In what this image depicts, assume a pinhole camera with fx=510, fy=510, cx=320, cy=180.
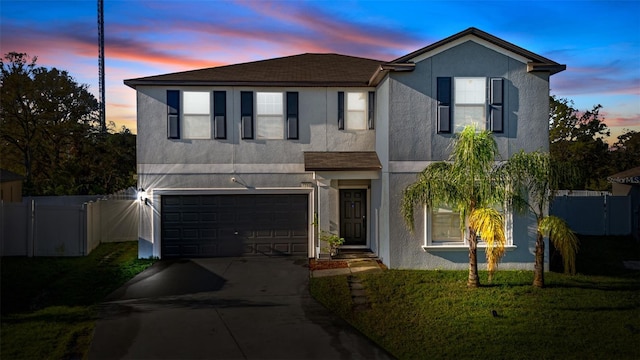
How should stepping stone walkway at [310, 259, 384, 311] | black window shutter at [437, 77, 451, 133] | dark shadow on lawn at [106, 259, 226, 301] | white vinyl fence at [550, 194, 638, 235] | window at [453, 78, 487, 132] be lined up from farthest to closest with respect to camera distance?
1. white vinyl fence at [550, 194, 638, 235]
2. window at [453, 78, 487, 132]
3. black window shutter at [437, 77, 451, 133]
4. dark shadow on lawn at [106, 259, 226, 301]
5. stepping stone walkway at [310, 259, 384, 311]

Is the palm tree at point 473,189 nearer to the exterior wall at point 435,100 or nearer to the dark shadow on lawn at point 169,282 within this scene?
the exterior wall at point 435,100

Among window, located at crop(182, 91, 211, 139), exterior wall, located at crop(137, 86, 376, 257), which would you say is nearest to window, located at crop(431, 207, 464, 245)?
exterior wall, located at crop(137, 86, 376, 257)

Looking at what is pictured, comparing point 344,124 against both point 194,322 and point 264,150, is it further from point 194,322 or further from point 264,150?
point 194,322

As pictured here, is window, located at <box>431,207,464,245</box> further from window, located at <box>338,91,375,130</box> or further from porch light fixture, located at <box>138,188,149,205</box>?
porch light fixture, located at <box>138,188,149,205</box>

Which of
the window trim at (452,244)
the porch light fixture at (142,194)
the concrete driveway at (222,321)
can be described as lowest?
the concrete driveway at (222,321)

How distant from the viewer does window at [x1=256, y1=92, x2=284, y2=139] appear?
1534 cm

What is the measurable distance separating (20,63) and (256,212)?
23.1 m

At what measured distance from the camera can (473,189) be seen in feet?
36.9

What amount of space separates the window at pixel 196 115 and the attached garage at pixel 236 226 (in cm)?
192

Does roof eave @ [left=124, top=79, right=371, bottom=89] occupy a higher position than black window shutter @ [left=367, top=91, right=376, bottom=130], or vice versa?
roof eave @ [left=124, top=79, right=371, bottom=89]

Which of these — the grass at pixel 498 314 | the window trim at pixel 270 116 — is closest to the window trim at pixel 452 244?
the grass at pixel 498 314

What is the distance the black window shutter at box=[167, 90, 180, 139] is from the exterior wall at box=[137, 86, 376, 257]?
137mm

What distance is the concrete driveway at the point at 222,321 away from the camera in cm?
789

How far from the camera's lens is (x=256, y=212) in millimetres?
15562
